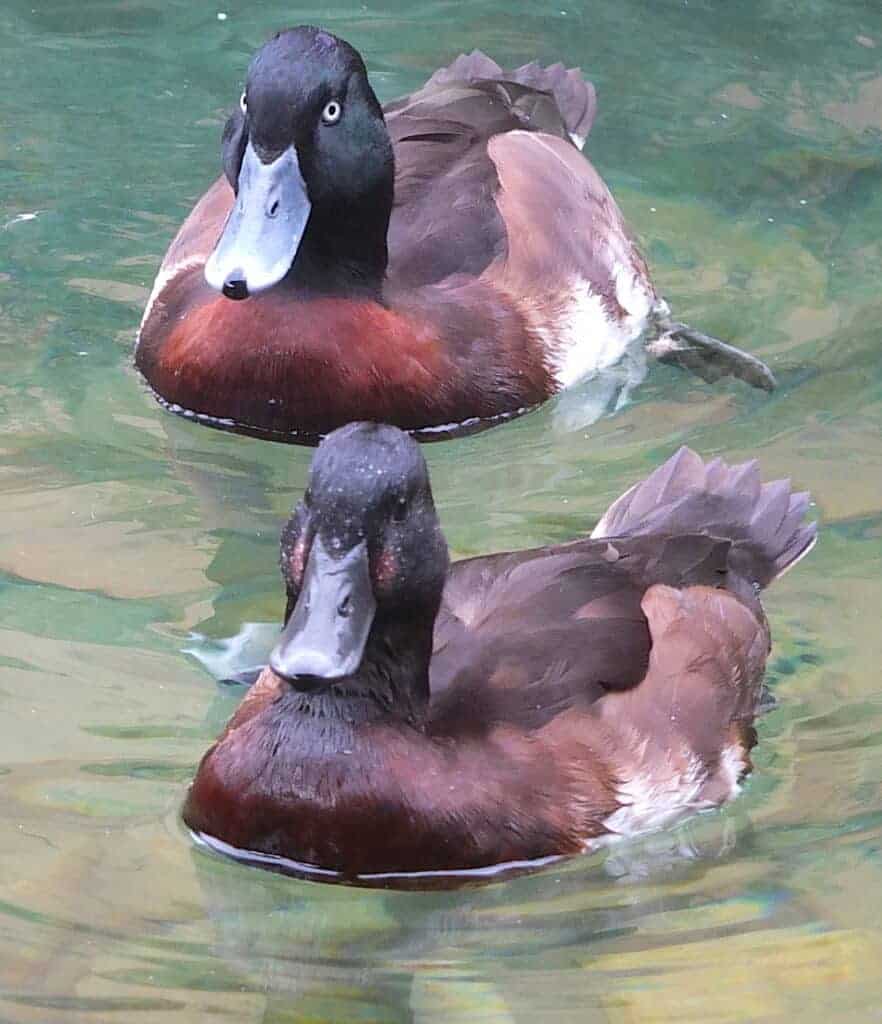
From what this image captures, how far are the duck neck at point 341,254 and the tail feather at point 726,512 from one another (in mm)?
1332

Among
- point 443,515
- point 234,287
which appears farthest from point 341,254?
point 443,515

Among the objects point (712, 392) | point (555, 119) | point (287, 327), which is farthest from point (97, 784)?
point (555, 119)

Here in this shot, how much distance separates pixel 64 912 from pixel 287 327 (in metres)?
2.52

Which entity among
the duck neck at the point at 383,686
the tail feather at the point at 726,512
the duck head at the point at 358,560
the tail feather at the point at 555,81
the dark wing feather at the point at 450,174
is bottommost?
the tail feather at the point at 555,81

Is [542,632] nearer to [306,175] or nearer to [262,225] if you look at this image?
[262,225]

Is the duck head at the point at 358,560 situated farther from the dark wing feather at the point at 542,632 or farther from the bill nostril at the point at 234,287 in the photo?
the bill nostril at the point at 234,287

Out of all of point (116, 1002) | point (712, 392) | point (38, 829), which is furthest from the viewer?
point (712, 392)

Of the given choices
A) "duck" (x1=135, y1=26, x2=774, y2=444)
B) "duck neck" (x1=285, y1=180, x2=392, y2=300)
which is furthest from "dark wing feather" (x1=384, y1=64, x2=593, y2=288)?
"duck neck" (x1=285, y1=180, x2=392, y2=300)

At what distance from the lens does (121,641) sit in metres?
5.48

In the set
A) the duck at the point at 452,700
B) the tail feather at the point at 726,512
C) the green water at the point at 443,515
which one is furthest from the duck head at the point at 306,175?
the duck at the point at 452,700

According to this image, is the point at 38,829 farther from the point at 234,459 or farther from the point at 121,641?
the point at 234,459

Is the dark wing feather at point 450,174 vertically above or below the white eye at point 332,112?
below

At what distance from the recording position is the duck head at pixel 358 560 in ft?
14.6

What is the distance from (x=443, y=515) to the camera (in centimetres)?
619
